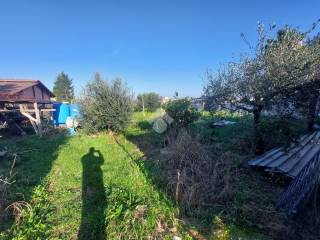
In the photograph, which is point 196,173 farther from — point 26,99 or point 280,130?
point 26,99

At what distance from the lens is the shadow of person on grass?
3479 millimetres

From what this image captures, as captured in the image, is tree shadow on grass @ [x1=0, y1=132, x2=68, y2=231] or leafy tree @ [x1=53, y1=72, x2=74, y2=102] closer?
tree shadow on grass @ [x1=0, y1=132, x2=68, y2=231]

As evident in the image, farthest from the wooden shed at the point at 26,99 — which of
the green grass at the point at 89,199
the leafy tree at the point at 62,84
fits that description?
the leafy tree at the point at 62,84

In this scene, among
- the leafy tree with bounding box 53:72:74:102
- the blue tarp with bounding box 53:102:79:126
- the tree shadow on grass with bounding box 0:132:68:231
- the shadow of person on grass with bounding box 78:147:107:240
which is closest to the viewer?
the shadow of person on grass with bounding box 78:147:107:240

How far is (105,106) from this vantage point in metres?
11.5

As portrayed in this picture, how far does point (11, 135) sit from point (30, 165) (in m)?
8.01

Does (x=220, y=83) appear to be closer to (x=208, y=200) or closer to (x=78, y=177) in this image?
(x=208, y=200)

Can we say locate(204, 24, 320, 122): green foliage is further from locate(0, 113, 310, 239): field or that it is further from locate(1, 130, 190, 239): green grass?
locate(1, 130, 190, 239): green grass

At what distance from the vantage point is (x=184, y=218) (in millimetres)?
3766

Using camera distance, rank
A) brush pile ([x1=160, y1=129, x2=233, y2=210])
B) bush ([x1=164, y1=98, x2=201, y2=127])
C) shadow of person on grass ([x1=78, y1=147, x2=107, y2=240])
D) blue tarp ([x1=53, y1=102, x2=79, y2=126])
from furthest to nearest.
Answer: blue tarp ([x1=53, y1=102, x2=79, y2=126])
bush ([x1=164, y1=98, x2=201, y2=127])
brush pile ([x1=160, y1=129, x2=233, y2=210])
shadow of person on grass ([x1=78, y1=147, x2=107, y2=240])

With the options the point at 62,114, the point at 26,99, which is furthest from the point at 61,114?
the point at 26,99

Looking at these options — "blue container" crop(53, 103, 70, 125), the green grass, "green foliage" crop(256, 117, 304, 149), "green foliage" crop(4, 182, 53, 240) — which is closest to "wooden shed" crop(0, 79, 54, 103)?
"blue container" crop(53, 103, 70, 125)

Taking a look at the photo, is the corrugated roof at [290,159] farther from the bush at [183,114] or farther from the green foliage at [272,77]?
the bush at [183,114]

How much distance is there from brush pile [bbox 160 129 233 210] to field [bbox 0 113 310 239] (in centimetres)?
20
